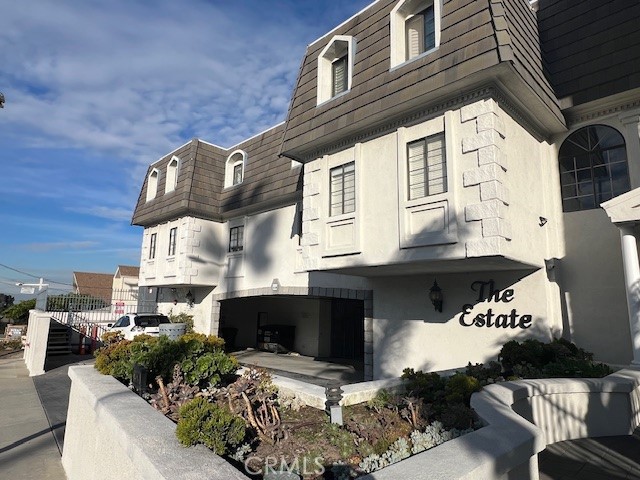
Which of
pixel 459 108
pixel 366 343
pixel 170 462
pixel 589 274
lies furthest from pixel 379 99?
pixel 170 462

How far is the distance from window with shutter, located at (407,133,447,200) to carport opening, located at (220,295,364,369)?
30.9ft

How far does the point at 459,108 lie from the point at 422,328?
5183mm

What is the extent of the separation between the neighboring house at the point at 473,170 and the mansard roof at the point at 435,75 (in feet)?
0.13

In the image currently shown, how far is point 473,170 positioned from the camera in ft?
24.8

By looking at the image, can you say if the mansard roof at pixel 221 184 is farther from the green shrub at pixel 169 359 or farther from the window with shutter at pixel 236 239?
the green shrub at pixel 169 359

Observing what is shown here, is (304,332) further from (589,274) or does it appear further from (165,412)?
(165,412)

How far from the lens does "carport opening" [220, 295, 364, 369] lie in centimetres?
1788

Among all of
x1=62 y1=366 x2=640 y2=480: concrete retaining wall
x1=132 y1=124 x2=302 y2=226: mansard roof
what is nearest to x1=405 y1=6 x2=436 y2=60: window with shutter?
x1=132 y1=124 x2=302 y2=226: mansard roof

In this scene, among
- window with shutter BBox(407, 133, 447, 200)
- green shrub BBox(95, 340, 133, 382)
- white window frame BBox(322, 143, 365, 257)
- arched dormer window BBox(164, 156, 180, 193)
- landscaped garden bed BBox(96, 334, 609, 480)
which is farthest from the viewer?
arched dormer window BBox(164, 156, 180, 193)

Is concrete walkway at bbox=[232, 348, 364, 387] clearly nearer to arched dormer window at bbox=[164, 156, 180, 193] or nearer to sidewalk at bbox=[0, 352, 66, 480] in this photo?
sidewalk at bbox=[0, 352, 66, 480]

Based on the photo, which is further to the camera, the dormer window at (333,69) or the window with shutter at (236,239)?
the window with shutter at (236,239)

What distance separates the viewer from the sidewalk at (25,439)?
676 cm

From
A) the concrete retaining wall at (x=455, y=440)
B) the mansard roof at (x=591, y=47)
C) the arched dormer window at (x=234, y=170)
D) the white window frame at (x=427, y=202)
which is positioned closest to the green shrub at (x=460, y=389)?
the concrete retaining wall at (x=455, y=440)

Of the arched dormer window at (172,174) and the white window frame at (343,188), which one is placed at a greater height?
the arched dormer window at (172,174)
